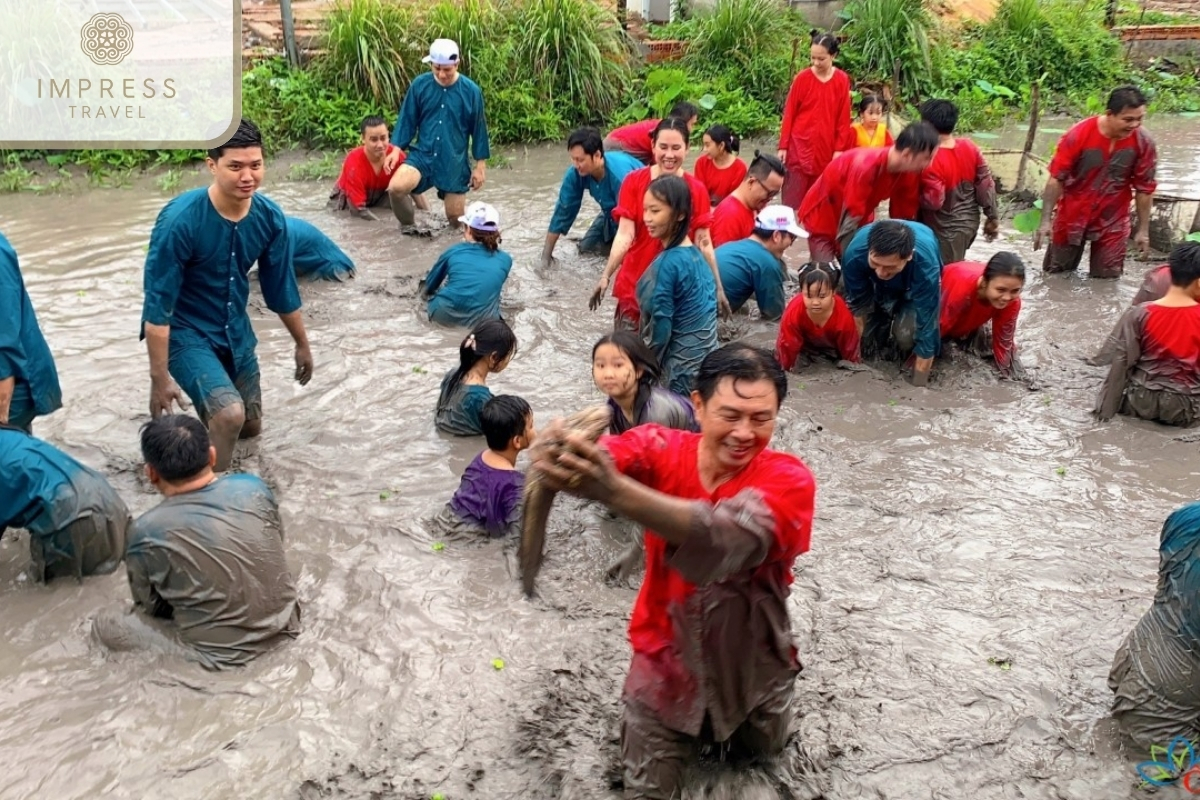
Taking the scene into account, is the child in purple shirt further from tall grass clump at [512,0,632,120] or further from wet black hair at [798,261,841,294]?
tall grass clump at [512,0,632,120]

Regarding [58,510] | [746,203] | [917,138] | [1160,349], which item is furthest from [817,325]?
[58,510]

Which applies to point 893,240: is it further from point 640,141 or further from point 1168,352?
point 640,141

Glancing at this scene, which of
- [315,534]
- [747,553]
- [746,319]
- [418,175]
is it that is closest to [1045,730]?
[747,553]

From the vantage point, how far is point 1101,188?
24.8 ft

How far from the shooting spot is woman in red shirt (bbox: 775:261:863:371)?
19.0ft

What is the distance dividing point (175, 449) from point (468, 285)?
11.3 feet

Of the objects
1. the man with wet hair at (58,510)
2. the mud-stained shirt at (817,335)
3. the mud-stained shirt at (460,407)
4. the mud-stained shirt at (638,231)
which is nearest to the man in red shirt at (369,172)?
the mud-stained shirt at (638,231)

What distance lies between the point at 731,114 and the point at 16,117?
26.2ft

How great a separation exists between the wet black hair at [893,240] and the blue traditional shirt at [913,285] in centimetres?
16

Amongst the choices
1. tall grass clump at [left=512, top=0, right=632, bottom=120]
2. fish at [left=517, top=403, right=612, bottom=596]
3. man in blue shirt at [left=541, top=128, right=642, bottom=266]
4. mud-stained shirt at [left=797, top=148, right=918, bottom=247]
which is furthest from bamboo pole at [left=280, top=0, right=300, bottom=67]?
fish at [left=517, top=403, right=612, bottom=596]

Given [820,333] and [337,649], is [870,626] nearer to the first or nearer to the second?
[337,649]

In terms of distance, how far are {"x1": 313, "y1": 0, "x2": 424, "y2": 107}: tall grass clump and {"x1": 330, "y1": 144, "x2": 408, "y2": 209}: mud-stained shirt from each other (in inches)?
113

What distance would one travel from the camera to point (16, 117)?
10.4m

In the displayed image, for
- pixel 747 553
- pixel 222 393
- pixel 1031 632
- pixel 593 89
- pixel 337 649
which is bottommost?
pixel 337 649
